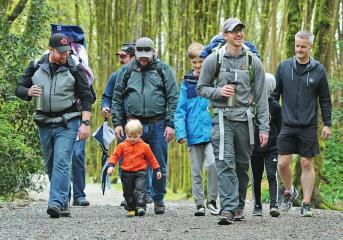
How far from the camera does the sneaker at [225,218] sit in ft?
24.9

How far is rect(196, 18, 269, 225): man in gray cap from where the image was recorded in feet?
25.5

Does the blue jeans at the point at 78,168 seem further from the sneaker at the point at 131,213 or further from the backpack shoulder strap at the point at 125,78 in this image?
the sneaker at the point at 131,213

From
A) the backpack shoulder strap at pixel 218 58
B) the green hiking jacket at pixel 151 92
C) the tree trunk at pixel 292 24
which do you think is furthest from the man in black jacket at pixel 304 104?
the tree trunk at pixel 292 24

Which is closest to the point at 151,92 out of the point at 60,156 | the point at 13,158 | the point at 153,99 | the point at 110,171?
the point at 153,99

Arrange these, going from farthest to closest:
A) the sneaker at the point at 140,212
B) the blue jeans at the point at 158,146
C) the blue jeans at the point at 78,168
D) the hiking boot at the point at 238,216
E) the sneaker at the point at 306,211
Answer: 1. the blue jeans at the point at 78,168
2. the blue jeans at the point at 158,146
3. the sneaker at the point at 306,211
4. the sneaker at the point at 140,212
5. the hiking boot at the point at 238,216

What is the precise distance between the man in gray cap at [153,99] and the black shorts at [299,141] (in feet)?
4.10

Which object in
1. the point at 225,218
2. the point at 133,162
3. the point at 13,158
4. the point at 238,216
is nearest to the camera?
the point at 225,218

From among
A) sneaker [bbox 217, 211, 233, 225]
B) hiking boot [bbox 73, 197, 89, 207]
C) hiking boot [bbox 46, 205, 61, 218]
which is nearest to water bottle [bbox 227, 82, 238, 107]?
sneaker [bbox 217, 211, 233, 225]

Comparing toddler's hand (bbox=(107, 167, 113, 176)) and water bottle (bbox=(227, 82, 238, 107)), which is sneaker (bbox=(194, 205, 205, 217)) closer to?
toddler's hand (bbox=(107, 167, 113, 176))

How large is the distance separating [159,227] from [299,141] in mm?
2608

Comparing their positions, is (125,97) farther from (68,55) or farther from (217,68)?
(217,68)

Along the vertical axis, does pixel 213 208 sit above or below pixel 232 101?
below

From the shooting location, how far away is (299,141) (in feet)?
31.1

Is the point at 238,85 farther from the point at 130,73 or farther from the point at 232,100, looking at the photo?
the point at 130,73
